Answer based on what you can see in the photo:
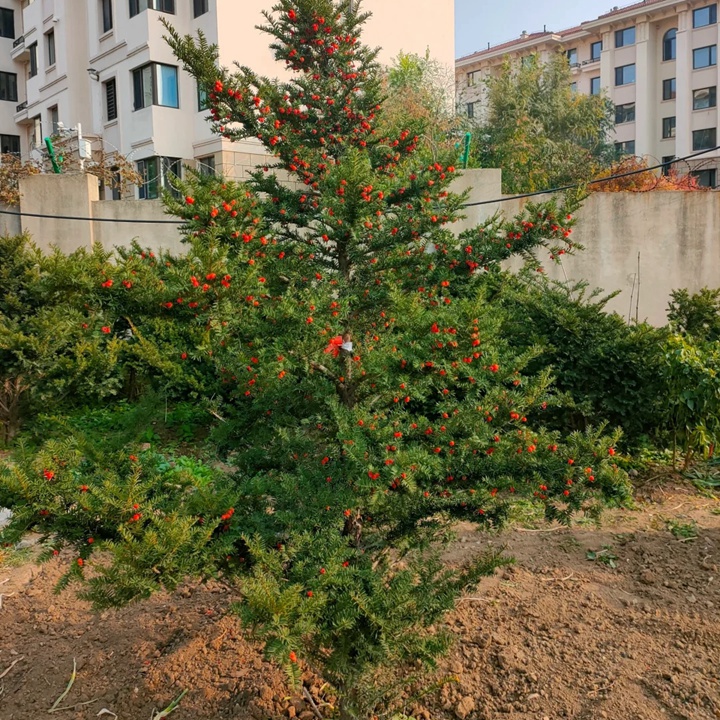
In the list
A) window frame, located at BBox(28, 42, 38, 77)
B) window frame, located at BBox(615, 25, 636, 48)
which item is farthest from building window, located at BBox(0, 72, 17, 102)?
window frame, located at BBox(615, 25, 636, 48)

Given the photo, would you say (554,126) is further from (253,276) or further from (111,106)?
(253,276)

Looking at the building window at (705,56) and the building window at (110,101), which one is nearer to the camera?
the building window at (110,101)

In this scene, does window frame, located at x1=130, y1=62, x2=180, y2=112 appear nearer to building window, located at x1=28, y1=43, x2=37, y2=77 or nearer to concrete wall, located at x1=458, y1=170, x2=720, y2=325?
building window, located at x1=28, y1=43, x2=37, y2=77

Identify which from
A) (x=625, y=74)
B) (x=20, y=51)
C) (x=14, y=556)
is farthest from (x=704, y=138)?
(x=14, y=556)

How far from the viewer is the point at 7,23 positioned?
27266 mm

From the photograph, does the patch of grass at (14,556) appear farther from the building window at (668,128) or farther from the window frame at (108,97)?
the building window at (668,128)

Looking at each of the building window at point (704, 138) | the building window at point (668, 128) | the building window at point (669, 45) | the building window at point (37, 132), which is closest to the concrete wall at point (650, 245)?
the building window at point (37, 132)

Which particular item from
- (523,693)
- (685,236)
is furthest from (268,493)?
(685,236)

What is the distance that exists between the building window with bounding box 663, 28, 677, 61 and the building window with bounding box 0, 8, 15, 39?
27.6 m

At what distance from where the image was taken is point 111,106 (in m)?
20.7

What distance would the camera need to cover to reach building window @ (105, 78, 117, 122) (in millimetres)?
20469

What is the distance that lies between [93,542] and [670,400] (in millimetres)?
4624

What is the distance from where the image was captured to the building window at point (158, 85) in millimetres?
18688

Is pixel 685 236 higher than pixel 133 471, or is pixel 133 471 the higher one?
pixel 685 236
